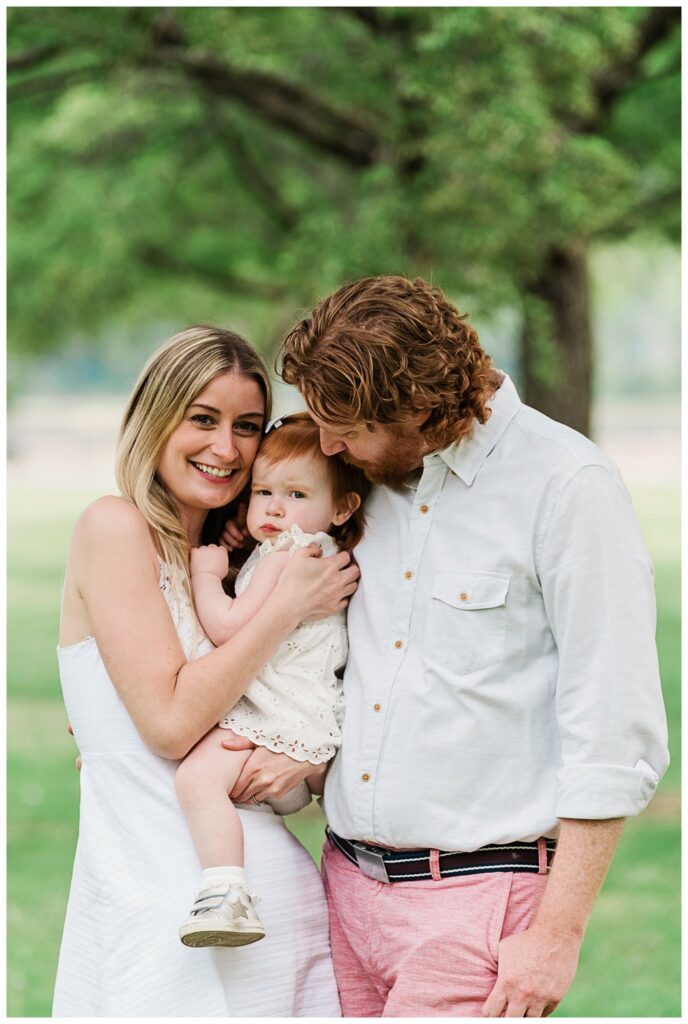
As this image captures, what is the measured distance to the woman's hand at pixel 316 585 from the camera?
2984 millimetres

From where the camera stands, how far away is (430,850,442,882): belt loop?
277 cm

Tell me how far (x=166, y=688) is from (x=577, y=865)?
98 cm

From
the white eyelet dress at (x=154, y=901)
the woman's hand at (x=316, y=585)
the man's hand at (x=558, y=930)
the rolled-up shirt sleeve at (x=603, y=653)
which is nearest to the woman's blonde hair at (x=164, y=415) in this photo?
the white eyelet dress at (x=154, y=901)

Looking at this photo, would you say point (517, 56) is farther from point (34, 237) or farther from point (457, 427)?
point (34, 237)

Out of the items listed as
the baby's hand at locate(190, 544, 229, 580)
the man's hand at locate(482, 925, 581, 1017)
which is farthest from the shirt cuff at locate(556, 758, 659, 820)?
the baby's hand at locate(190, 544, 229, 580)

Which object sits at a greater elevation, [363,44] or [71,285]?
[363,44]

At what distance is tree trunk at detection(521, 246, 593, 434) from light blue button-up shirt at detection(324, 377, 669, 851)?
5760 mm

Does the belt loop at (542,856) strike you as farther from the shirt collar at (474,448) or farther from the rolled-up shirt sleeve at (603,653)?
the shirt collar at (474,448)

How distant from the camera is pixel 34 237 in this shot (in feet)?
36.3

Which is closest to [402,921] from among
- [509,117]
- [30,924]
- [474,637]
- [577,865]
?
[577,865]

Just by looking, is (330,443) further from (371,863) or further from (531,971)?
(531,971)

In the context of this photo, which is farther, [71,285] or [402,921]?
[71,285]

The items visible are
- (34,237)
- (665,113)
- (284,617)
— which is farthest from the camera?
(34,237)

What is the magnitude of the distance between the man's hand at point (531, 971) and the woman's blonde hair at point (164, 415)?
114cm
